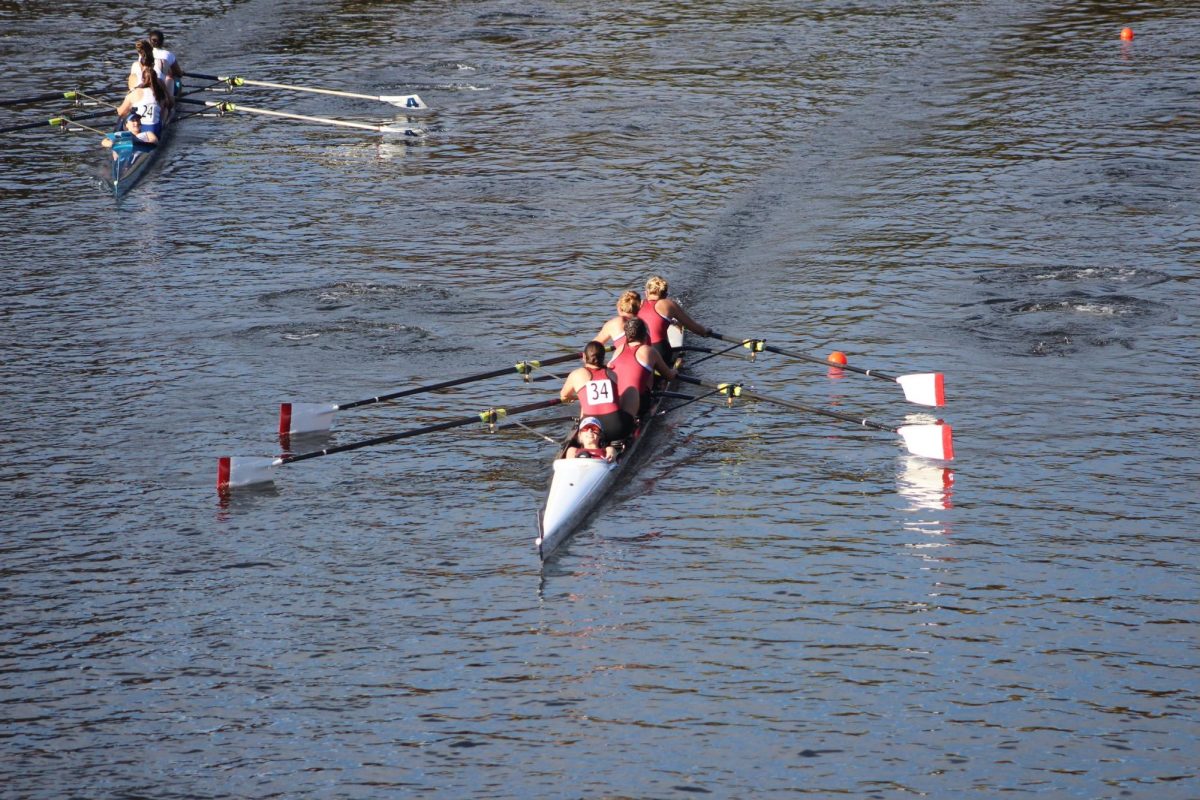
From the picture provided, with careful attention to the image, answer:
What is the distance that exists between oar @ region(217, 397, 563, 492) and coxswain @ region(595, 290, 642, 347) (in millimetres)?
1222

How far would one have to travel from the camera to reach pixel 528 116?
34031 millimetres

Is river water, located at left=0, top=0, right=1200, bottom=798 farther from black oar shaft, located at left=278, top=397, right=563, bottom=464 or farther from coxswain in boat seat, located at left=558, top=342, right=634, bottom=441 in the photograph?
coxswain in boat seat, located at left=558, top=342, right=634, bottom=441

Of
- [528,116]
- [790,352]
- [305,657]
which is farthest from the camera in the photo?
[528,116]

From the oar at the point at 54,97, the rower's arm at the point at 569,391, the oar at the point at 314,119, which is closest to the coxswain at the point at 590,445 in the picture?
the rower's arm at the point at 569,391

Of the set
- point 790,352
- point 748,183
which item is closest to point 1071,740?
point 790,352

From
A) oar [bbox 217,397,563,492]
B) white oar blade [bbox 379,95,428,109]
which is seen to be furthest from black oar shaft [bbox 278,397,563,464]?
white oar blade [bbox 379,95,428,109]

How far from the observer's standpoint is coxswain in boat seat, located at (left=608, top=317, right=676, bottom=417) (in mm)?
18828

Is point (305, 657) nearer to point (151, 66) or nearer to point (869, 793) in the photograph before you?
point (869, 793)

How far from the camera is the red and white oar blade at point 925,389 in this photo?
19.5 meters

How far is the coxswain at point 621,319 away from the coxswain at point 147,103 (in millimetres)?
14884

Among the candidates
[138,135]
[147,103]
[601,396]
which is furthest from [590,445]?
[147,103]

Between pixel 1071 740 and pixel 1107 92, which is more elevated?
pixel 1107 92

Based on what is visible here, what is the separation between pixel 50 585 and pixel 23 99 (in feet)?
74.4

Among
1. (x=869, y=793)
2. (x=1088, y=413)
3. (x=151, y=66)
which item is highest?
(x=151, y=66)
